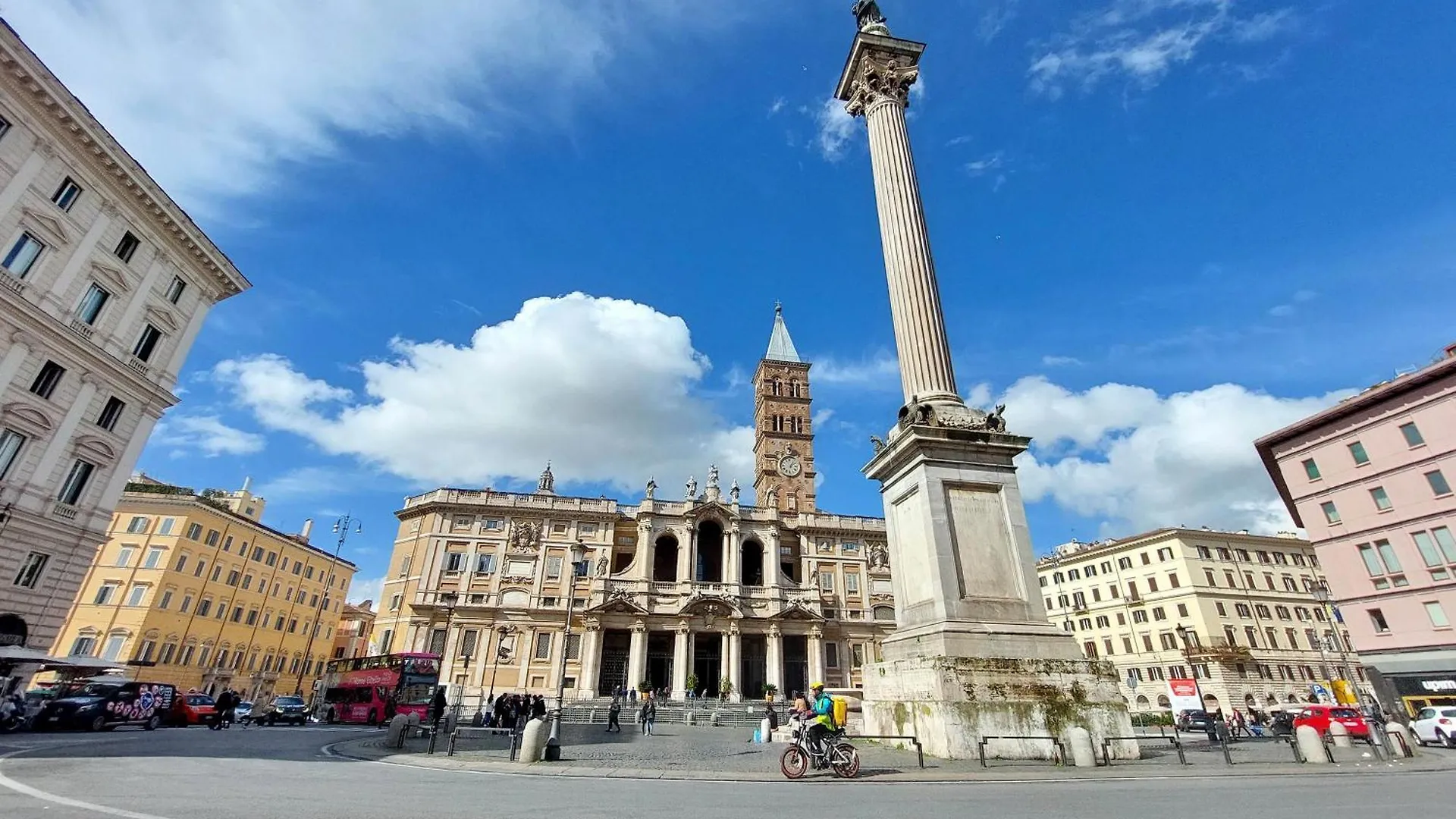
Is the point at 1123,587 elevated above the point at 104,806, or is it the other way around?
the point at 1123,587

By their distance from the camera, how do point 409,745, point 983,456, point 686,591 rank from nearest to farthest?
point 983,456 < point 409,745 < point 686,591

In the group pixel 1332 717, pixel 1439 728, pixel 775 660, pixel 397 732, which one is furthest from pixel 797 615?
pixel 397 732

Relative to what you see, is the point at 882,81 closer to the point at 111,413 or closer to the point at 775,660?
the point at 111,413

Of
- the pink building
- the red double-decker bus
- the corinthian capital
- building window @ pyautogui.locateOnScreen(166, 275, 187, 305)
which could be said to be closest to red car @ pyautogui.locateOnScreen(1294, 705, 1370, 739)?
the pink building

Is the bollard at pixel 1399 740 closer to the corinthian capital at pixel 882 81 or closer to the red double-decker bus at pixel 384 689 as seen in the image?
the corinthian capital at pixel 882 81

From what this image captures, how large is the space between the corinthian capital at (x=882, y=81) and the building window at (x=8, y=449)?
2904 centimetres

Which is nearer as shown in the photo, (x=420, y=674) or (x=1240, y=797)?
(x=1240, y=797)

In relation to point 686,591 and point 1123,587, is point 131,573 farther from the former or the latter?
point 1123,587

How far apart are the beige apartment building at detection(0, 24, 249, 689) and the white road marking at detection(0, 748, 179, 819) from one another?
17.1 meters

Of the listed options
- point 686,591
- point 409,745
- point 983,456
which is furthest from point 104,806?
point 686,591

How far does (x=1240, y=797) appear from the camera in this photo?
23.9ft

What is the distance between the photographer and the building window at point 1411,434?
2912 cm

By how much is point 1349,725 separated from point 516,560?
49018 mm

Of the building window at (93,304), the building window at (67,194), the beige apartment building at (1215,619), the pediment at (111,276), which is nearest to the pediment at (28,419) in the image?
the building window at (93,304)
